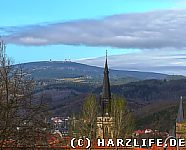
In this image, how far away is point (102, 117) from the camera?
171 ft

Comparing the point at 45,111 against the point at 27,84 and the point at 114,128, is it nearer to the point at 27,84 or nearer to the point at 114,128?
the point at 27,84

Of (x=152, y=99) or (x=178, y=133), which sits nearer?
(x=178, y=133)

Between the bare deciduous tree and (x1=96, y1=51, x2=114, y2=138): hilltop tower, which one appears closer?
the bare deciduous tree

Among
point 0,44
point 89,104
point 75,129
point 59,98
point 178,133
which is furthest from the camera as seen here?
point 59,98

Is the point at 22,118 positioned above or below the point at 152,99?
above

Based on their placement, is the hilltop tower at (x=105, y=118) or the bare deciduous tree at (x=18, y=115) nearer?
the bare deciduous tree at (x=18, y=115)

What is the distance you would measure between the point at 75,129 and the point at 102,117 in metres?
3.63

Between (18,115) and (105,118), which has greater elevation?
(18,115)

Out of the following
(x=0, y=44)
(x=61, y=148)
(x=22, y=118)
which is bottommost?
(x=61, y=148)

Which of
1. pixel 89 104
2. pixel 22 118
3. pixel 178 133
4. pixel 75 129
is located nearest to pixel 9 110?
pixel 22 118

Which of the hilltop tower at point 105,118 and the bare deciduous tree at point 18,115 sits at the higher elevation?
the bare deciduous tree at point 18,115

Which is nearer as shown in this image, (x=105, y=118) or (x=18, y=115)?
(x=18, y=115)

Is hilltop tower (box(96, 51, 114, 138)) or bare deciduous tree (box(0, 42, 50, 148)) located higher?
bare deciduous tree (box(0, 42, 50, 148))

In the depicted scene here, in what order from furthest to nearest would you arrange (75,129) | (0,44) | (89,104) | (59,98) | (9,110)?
(59,98)
(89,104)
(75,129)
(0,44)
(9,110)
